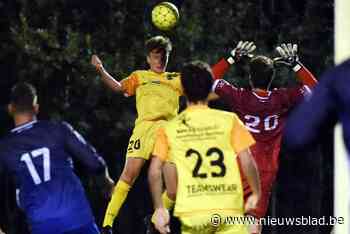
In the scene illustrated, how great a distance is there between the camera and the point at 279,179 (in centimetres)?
1981

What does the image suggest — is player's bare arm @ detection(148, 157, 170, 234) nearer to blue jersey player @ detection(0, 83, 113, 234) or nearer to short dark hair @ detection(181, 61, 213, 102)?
blue jersey player @ detection(0, 83, 113, 234)

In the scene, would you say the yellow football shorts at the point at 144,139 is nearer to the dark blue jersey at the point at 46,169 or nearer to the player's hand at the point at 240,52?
the player's hand at the point at 240,52

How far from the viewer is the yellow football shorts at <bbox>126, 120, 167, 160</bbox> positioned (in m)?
11.1

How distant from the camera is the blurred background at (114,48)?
1814 centimetres

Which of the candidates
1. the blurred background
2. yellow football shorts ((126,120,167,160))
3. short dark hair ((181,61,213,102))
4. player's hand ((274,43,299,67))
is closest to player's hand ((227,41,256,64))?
player's hand ((274,43,299,67))

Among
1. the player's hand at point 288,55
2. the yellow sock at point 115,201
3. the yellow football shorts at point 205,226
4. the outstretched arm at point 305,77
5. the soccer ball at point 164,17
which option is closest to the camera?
the yellow football shorts at point 205,226

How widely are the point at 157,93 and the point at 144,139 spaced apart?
1.49 ft

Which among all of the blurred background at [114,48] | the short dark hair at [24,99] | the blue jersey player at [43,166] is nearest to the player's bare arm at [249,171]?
the blue jersey player at [43,166]

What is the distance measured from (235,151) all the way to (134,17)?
11.2 metres

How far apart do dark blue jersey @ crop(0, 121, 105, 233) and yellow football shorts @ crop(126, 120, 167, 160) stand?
316 centimetres

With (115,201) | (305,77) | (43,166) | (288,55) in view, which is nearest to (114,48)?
(115,201)

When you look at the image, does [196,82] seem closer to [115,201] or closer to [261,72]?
[261,72]

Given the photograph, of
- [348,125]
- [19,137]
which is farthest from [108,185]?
[348,125]

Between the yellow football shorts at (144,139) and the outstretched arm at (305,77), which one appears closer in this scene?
the outstretched arm at (305,77)
